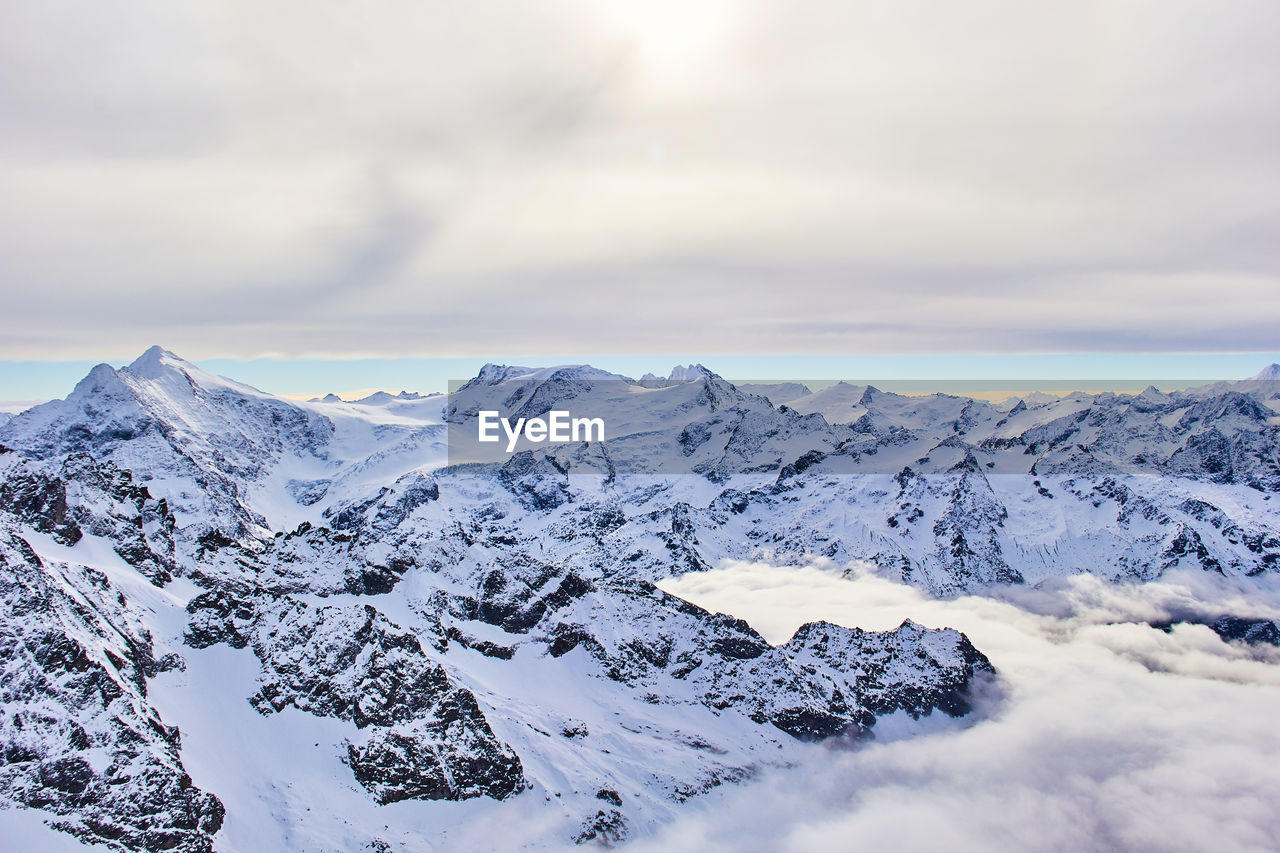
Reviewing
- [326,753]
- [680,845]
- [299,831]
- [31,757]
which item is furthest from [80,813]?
[680,845]

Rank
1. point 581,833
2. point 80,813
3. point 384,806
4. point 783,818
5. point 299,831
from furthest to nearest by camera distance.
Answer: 1. point 783,818
2. point 581,833
3. point 384,806
4. point 299,831
5. point 80,813

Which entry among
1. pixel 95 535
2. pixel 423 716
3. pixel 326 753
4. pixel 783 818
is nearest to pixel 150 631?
pixel 95 535

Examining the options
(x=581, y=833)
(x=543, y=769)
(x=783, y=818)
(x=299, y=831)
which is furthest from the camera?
(x=783, y=818)

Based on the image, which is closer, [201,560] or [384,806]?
[384,806]

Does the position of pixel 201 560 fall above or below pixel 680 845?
above

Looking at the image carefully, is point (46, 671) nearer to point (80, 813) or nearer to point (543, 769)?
point (80, 813)

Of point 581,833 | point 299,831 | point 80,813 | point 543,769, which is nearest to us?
point 80,813

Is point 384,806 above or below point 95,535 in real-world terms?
below

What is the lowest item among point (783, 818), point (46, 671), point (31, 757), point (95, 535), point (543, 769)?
point (783, 818)

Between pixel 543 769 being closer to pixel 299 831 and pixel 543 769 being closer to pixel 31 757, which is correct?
pixel 299 831
